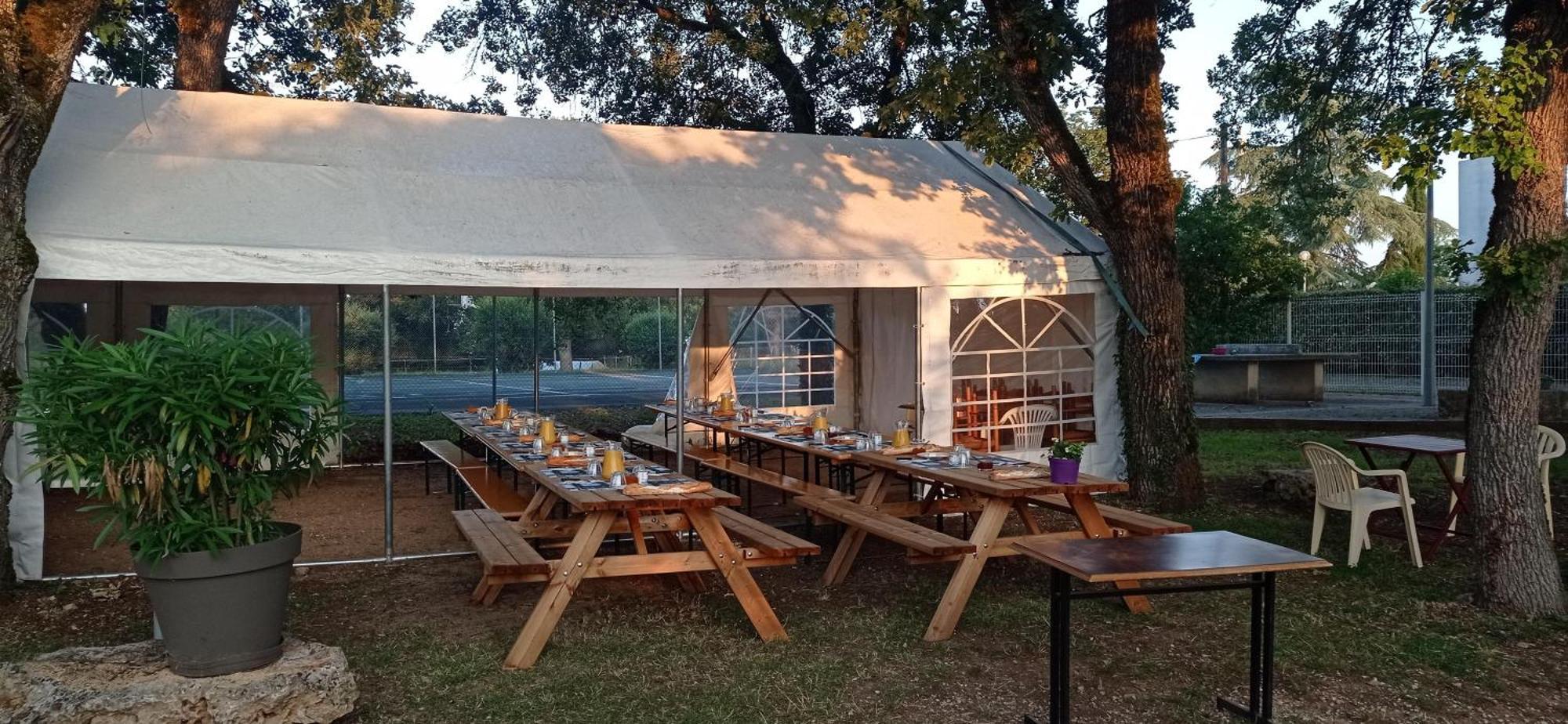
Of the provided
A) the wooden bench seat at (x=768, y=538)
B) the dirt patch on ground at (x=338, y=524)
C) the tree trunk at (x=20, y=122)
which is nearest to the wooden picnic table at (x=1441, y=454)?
the wooden bench seat at (x=768, y=538)

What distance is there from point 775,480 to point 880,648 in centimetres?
238

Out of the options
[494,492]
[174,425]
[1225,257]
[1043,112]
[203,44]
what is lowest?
[494,492]

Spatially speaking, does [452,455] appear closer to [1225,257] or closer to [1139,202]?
[1139,202]

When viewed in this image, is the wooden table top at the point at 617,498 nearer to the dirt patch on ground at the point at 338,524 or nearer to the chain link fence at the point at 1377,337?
the dirt patch on ground at the point at 338,524

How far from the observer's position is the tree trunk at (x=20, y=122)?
521cm

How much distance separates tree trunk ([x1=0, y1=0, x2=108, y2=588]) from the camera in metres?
5.21

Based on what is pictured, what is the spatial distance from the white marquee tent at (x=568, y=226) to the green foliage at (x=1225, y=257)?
15.2ft

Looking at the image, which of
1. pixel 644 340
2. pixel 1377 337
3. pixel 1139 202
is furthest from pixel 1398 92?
pixel 644 340

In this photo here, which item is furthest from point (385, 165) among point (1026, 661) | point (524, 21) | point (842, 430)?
point (524, 21)

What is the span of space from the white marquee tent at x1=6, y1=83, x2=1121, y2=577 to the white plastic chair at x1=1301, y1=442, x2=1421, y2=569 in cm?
232

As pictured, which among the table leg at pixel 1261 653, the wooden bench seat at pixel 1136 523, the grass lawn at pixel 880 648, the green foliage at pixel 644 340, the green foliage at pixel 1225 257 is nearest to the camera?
the table leg at pixel 1261 653

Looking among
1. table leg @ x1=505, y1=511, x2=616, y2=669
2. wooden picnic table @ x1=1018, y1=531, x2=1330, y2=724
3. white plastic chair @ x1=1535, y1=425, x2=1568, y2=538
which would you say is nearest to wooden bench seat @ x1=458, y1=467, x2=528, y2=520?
table leg @ x1=505, y1=511, x2=616, y2=669

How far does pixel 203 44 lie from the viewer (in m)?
10.6

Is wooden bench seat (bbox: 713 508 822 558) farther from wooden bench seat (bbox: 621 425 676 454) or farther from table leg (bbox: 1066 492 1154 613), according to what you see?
wooden bench seat (bbox: 621 425 676 454)
